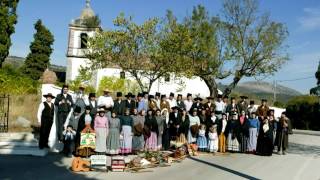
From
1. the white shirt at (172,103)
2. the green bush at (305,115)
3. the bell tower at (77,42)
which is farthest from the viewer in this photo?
the bell tower at (77,42)

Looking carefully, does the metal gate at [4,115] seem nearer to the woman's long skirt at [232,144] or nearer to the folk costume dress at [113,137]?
the folk costume dress at [113,137]

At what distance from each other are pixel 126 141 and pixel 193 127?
2.94m

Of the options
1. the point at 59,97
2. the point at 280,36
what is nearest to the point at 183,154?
the point at 59,97

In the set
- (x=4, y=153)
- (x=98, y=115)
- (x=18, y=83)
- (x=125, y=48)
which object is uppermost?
(x=125, y=48)

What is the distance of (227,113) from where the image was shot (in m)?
20.5

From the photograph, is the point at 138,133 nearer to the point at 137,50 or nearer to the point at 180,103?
the point at 180,103

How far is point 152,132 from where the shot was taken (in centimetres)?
1869

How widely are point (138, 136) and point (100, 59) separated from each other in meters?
16.5

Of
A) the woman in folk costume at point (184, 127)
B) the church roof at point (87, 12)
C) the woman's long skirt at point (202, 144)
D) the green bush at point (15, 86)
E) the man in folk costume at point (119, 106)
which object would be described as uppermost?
the church roof at point (87, 12)

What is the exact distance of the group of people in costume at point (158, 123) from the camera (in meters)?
16.8

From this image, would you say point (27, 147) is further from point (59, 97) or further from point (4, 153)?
point (59, 97)

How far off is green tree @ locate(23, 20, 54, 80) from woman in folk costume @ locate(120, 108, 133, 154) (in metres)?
42.2

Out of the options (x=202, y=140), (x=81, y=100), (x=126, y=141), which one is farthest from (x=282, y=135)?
(x=81, y=100)

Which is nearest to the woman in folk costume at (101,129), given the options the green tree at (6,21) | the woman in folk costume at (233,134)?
the woman in folk costume at (233,134)
